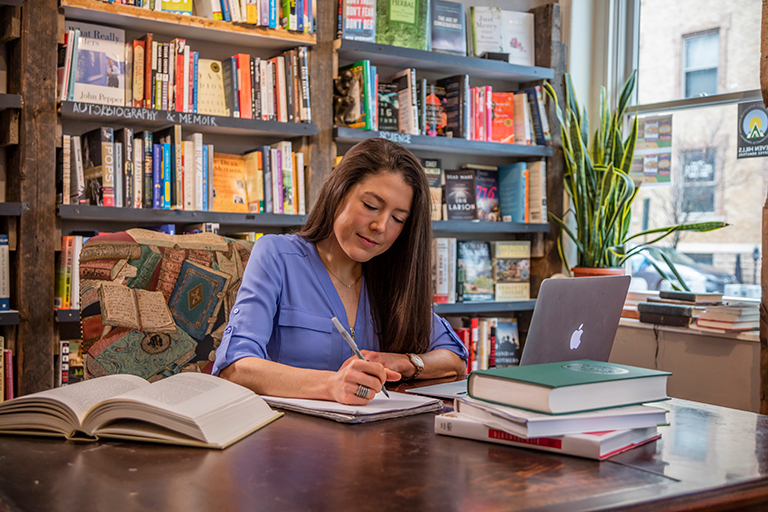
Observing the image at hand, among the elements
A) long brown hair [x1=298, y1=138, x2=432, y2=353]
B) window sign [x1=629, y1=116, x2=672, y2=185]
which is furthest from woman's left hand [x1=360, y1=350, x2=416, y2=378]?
window sign [x1=629, y1=116, x2=672, y2=185]

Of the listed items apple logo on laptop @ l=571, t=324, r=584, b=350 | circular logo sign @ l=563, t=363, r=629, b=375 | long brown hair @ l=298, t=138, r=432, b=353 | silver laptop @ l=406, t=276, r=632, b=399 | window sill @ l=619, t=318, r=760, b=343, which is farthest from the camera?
window sill @ l=619, t=318, r=760, b=343

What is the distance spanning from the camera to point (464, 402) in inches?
39.0

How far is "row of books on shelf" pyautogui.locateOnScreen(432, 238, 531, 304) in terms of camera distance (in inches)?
130

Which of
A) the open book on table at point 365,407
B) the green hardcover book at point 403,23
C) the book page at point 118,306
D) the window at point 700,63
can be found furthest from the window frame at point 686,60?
the book page at point 118,306

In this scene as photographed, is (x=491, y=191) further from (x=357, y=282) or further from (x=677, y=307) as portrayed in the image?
(x=357, y=282)

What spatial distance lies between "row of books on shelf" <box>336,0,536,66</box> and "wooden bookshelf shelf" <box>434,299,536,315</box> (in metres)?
1.24

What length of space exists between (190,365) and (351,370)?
0.61 meters

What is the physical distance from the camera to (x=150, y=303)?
154 centimetres

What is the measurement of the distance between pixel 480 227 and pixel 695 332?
1.08 meters

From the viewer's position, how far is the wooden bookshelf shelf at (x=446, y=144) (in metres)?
2.99

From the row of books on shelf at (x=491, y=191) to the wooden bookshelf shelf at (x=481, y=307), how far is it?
0.44 meters

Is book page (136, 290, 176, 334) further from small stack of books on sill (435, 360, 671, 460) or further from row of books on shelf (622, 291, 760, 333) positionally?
Result: row of books on shelf (622, 291, 760, 333)

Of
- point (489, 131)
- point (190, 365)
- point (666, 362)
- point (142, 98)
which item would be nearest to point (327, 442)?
point (190, 365)

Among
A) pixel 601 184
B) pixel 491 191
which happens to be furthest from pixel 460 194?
pixel 601 184
